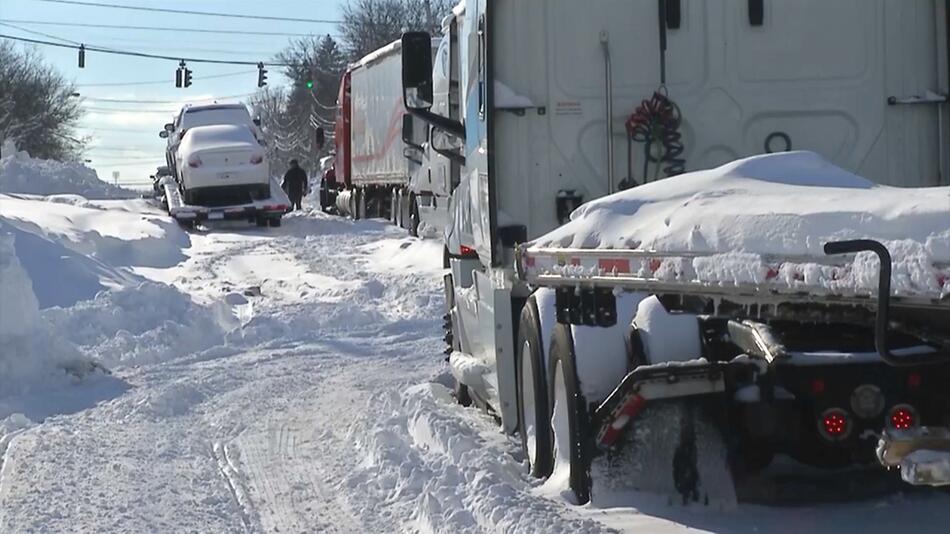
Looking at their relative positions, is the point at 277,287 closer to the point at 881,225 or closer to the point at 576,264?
the point at 576,264

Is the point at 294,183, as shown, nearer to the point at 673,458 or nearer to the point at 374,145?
the point at 374,145

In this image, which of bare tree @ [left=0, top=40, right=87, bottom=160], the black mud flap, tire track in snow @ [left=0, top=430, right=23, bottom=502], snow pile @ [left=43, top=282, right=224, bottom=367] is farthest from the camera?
bare tree @ [left=0, top=40, right=87, bottom=160]

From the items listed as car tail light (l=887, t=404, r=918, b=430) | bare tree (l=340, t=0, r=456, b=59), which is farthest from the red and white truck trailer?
bare tree (l=340, t=0, r=456, b=59)

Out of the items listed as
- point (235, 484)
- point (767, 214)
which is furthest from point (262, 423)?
point (767, 214)

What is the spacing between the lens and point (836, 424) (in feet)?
20.5

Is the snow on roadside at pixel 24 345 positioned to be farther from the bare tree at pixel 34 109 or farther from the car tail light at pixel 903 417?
the bare tree at pixel 34 109

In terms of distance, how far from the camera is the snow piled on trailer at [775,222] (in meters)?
4.38

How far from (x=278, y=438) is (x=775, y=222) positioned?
5940 mm

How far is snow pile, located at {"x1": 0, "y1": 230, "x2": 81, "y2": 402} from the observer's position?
12.8 meters

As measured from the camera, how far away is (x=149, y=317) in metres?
16.9

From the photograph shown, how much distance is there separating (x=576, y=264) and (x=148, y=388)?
7.08 meters

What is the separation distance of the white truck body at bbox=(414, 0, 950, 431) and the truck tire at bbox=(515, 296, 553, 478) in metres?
0.40

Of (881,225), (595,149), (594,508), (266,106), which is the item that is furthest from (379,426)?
(266,106)

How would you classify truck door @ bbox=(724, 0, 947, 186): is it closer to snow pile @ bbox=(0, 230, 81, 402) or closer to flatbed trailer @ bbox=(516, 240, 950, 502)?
flatbed trailer @ bbox=(516, 240, 950, 502)
